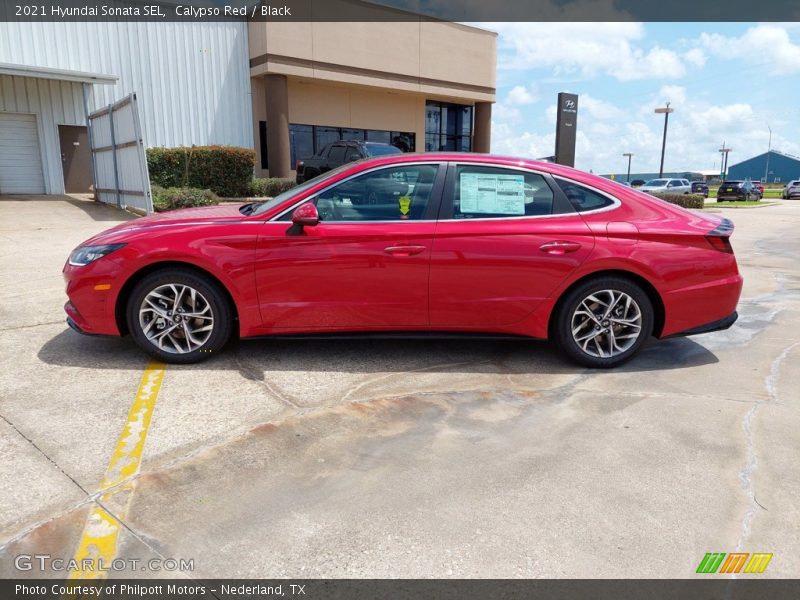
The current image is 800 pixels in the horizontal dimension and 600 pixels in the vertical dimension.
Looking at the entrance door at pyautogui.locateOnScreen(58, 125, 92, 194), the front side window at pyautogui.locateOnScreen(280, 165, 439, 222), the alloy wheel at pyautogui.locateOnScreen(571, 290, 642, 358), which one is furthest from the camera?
the entrance door at pyautogui.locateOnScreen(58, 125, 92, 194)

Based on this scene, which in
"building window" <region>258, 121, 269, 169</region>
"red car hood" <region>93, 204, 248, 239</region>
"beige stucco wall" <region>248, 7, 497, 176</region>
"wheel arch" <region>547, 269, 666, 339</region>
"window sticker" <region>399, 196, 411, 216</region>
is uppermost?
"beige stucco wall" <region>248, 7, 497, 176</region>

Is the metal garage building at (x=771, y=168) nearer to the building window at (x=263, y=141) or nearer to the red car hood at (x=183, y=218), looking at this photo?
the building window at (x=263, y=141)

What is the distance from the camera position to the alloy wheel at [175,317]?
4.27 metres

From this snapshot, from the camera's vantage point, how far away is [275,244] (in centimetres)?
422

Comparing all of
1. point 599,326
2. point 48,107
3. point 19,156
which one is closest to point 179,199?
point 48,107

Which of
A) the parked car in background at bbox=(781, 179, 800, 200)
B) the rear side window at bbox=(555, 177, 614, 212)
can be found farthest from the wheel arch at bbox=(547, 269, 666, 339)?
the parked car in background at bbox=(781, 179, 800, 200)

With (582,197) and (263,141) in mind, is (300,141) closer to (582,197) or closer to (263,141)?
(263,141)

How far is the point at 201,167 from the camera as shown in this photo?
18.7 meters

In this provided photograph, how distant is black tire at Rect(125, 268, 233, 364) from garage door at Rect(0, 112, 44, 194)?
16.7 meters

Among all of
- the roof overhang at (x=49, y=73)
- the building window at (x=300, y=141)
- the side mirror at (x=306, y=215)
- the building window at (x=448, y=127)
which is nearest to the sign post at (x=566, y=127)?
the building window at (x=448, y=127)

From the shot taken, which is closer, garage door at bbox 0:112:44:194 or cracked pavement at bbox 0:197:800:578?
cracked pavement at bbox 0:197:800:578

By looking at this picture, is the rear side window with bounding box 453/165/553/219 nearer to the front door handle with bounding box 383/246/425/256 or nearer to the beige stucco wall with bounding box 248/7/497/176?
the front door handle with bounding box 383/246/425/256

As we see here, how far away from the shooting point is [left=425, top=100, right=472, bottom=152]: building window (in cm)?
2912

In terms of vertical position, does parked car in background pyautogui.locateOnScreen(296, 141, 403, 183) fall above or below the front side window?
above
